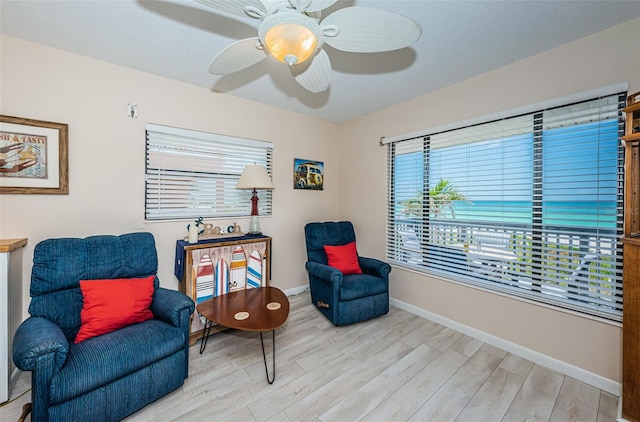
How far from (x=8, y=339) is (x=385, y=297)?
9.93 ft

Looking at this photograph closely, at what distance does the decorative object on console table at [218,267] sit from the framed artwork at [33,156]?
42.8 inches

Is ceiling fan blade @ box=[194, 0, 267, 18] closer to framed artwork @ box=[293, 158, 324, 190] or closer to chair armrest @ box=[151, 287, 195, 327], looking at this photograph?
chair armrest @ box=[151, 287, 195, 327]

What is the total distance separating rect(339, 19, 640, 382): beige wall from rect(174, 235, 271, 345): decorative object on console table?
1589 millimetres

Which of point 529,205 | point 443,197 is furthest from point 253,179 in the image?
point 529,205

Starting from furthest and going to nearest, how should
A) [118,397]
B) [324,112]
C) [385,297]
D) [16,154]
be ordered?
[324,112] < [385,297] < [16,154] < [118,397]

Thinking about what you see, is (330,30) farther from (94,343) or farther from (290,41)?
(94,343)

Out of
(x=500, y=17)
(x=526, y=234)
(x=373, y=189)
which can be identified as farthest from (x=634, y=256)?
(x=373, y=189)

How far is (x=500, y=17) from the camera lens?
1.74 m

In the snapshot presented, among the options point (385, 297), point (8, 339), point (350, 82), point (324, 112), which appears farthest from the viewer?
point (324, 112)

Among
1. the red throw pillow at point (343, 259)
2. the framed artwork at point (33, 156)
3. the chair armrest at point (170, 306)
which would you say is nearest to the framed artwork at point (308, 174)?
the red throw pillow at point (343, 259)

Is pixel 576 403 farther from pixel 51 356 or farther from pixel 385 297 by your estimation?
pixel 51 356

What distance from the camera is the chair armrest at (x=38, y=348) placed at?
4.22 ft

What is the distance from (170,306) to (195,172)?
1.52m

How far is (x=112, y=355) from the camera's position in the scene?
150cm
